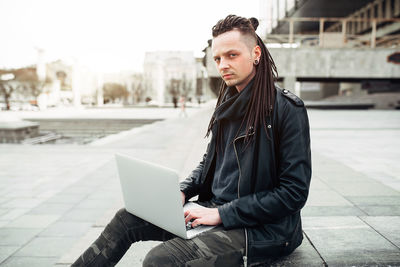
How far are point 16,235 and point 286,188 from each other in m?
3.48

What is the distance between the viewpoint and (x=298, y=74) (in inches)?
1007

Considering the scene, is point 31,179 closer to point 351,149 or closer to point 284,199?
point 284,199

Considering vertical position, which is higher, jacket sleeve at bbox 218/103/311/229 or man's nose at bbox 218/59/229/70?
man's nose at bbox 218/59/229/70

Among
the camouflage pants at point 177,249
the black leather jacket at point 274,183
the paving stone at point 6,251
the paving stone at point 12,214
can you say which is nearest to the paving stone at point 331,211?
the black leather jacket at point 274,183

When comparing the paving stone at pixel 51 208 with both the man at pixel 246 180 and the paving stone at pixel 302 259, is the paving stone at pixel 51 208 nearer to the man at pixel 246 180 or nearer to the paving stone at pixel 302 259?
the man at pixel 246 180

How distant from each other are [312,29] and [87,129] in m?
28.9

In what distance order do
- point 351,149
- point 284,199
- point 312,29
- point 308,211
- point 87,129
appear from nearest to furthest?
point 284,199, point 308,211, point 351,149, point 87,129, point 312,29

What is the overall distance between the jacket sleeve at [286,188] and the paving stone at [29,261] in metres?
2.31

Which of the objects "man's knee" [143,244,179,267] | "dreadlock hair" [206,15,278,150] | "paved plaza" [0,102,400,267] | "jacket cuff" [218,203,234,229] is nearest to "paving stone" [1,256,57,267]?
"paved plaza" [0,102,400,267]

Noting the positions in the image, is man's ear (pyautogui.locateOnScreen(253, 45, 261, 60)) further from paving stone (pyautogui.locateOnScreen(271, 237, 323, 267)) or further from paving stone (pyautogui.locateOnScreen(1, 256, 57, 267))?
paving stone (pyautogui.locateOnScreen(1, 256, 57, 267))

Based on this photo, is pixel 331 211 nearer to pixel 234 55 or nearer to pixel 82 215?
pixel 234 55

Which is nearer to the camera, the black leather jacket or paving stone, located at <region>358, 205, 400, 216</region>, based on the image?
the black leather jacket

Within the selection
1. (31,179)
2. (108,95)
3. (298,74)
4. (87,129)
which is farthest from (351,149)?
(108,95)

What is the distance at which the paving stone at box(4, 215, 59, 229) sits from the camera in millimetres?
4117
